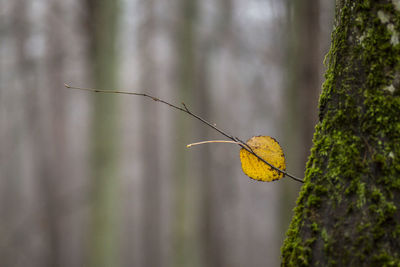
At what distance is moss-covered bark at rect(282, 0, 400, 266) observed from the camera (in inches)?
27.9

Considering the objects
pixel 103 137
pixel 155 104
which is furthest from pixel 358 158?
pixel 155 104

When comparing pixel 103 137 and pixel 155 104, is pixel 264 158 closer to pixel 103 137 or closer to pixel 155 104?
pixel 103 137

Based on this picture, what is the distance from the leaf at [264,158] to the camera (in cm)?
96

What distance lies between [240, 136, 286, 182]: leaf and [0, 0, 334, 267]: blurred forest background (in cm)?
294

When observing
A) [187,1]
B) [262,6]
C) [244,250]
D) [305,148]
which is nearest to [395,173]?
[305,148]

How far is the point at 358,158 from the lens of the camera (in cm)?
75

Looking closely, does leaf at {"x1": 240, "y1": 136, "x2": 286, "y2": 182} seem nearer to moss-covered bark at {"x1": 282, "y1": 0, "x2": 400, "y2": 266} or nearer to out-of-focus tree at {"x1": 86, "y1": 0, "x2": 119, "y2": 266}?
moss-covered bark at {"x1": 282, "y1": 0, "x2": 400, "y2": 266}

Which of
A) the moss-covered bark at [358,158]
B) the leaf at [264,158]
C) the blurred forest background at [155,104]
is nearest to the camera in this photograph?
the moss-covered bark at [358,158]

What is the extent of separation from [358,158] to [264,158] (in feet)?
0.89

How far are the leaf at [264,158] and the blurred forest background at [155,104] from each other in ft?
9.65

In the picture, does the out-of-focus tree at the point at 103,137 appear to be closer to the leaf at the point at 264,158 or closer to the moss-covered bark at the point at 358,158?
the leaf at the point at 264,158

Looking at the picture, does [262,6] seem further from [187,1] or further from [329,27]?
[329,27]

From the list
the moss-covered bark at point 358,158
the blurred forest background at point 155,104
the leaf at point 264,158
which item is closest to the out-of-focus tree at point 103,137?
the blurred forest background at point 155,104

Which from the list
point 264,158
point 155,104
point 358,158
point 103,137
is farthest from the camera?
point 155,104
